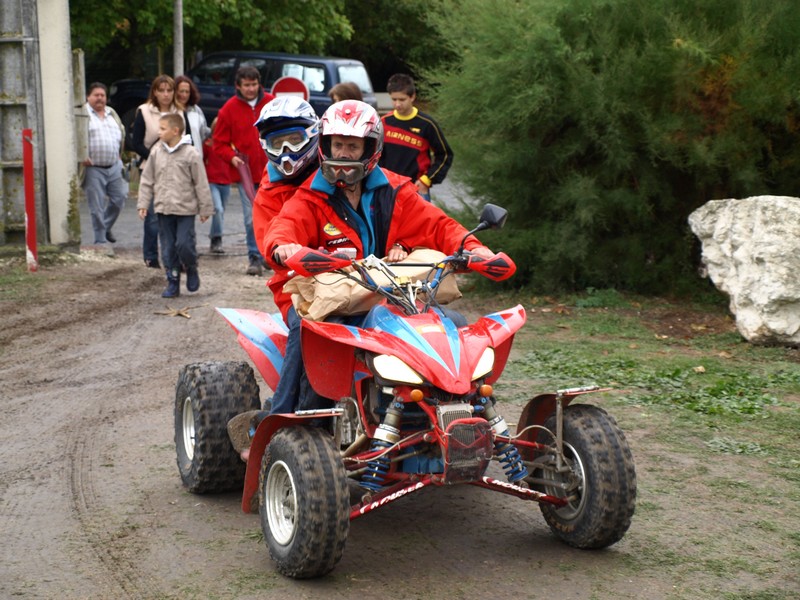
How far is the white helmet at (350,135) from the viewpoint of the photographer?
5387 millimetres

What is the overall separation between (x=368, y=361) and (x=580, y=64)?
7186 millimetres

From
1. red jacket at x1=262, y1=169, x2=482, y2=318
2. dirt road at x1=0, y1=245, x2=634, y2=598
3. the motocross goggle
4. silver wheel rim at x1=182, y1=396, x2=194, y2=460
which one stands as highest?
the motocross goggle

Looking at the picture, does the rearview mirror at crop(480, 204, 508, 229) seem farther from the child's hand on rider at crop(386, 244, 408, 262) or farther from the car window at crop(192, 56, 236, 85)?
the car window at crop(192, 56, 236, 85)

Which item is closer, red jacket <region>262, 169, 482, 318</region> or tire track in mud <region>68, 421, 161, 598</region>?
tire track in mud <region>68, 421, 161, 598</region>

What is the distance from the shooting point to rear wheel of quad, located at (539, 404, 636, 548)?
16.0 feet

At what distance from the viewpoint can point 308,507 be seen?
4598 mm

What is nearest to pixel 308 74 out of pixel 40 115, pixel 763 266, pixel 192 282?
pixel 40 115

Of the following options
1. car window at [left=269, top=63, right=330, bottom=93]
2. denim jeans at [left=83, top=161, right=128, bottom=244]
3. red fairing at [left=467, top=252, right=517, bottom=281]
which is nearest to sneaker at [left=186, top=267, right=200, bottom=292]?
denim jeans at [left=83, top=161, right=128, bottom=244]

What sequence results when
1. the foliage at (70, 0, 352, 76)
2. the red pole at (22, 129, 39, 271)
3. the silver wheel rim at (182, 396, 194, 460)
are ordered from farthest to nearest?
the foliage at (70, 0, 352, 76) → the red pole at (22, 129, 39, 271) → the silver wheel rim at (182, 396, 194, 460)

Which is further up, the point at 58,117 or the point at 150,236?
the point at 58,117

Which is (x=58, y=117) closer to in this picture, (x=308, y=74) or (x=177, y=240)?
(x=177, y=240)

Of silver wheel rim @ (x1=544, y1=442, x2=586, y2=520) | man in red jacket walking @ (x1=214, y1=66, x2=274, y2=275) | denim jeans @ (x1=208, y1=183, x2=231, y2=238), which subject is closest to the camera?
silver wheel rim @ (x1=544, y1=442, x2=586, y2=520)

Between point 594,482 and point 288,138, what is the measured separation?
252 cm

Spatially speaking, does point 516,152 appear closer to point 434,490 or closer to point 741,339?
point 741,339
